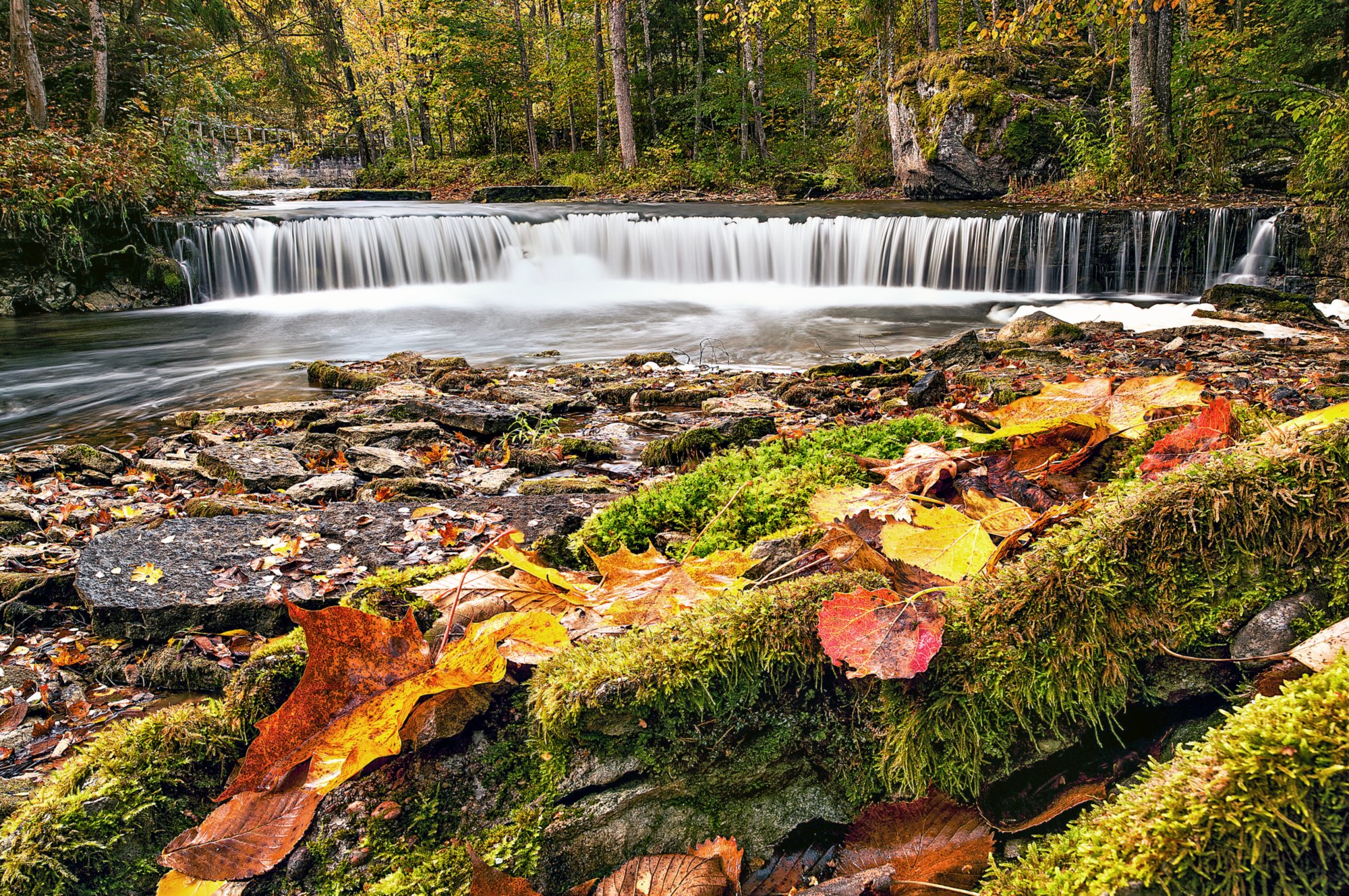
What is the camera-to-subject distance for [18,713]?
2.24 m

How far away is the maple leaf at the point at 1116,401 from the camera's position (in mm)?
1918

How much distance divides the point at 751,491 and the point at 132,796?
5.01 ft

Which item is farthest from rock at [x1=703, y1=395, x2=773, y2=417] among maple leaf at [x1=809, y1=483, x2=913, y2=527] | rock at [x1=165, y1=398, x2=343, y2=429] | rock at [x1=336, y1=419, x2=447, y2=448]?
maple leaf at [x1=809, y1=483, x2=913, y2=527]

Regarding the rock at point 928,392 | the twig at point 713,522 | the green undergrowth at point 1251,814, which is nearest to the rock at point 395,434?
the rock at point 928,392

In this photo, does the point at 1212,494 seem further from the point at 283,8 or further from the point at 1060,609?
the point at 283,8

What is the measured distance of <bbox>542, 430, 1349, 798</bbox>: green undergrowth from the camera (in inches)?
43.3

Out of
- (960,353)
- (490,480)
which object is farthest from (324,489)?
(960,353)

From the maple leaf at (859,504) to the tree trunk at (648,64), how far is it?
32137 mm

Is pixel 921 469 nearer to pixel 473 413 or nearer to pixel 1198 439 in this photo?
pixel 1198 439

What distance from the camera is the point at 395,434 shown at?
19.1 ft

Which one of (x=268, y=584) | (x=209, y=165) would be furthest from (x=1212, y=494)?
(x=209, y=165)

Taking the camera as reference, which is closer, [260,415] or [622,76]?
[260,415]

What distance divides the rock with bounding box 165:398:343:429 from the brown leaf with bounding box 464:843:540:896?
632 cm

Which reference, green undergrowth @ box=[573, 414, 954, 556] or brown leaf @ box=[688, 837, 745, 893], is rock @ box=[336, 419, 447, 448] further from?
brown leaf @ box=[688, 837, 745, 893]
